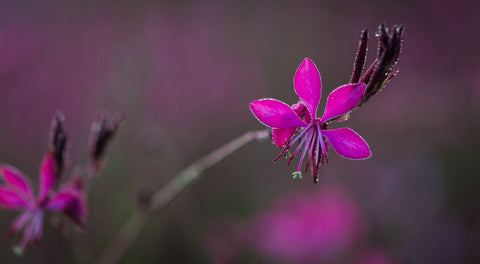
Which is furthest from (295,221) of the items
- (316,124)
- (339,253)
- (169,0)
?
(169,0)

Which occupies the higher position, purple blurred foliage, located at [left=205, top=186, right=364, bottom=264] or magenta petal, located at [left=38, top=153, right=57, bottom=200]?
magenta petal, located at [left=38, top=153, right=57, bottom=200]

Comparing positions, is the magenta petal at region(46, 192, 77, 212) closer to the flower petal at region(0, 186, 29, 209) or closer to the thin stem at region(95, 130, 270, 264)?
the flower petal at region(0, 186, 29, 209)

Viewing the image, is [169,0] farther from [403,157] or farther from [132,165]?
[403,157]

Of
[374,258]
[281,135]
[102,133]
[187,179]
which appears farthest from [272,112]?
[374,258]

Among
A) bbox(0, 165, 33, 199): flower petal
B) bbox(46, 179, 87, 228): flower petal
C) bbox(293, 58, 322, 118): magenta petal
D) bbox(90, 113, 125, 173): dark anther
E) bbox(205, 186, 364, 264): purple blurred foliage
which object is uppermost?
bbox(293, 58, 322, 118): magenta petal

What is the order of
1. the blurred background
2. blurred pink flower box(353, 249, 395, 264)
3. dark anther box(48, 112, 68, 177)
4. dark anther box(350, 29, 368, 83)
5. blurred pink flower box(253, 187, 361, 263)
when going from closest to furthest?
1. dark anther box(350, 29, 368, 83)
2. dark anther box(48, 112, 68, 177)
3. blurred pink flower box(353, 249, 395, 264)
4. blurred pink flower box(253, 187, 361, 263)
5. the blurred background

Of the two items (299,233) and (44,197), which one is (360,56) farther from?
(299,233)

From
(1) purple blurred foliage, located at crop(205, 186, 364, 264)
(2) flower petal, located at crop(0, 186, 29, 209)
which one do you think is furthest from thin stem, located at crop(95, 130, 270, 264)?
(1) purple blurred foliage, located at crop(205, 186, 364, 264)

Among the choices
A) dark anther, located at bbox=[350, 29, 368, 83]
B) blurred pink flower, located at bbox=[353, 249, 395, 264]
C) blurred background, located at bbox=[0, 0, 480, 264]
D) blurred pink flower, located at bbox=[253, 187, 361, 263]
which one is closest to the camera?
dark anther, located at bbox=[350, 29, 368, 83]
